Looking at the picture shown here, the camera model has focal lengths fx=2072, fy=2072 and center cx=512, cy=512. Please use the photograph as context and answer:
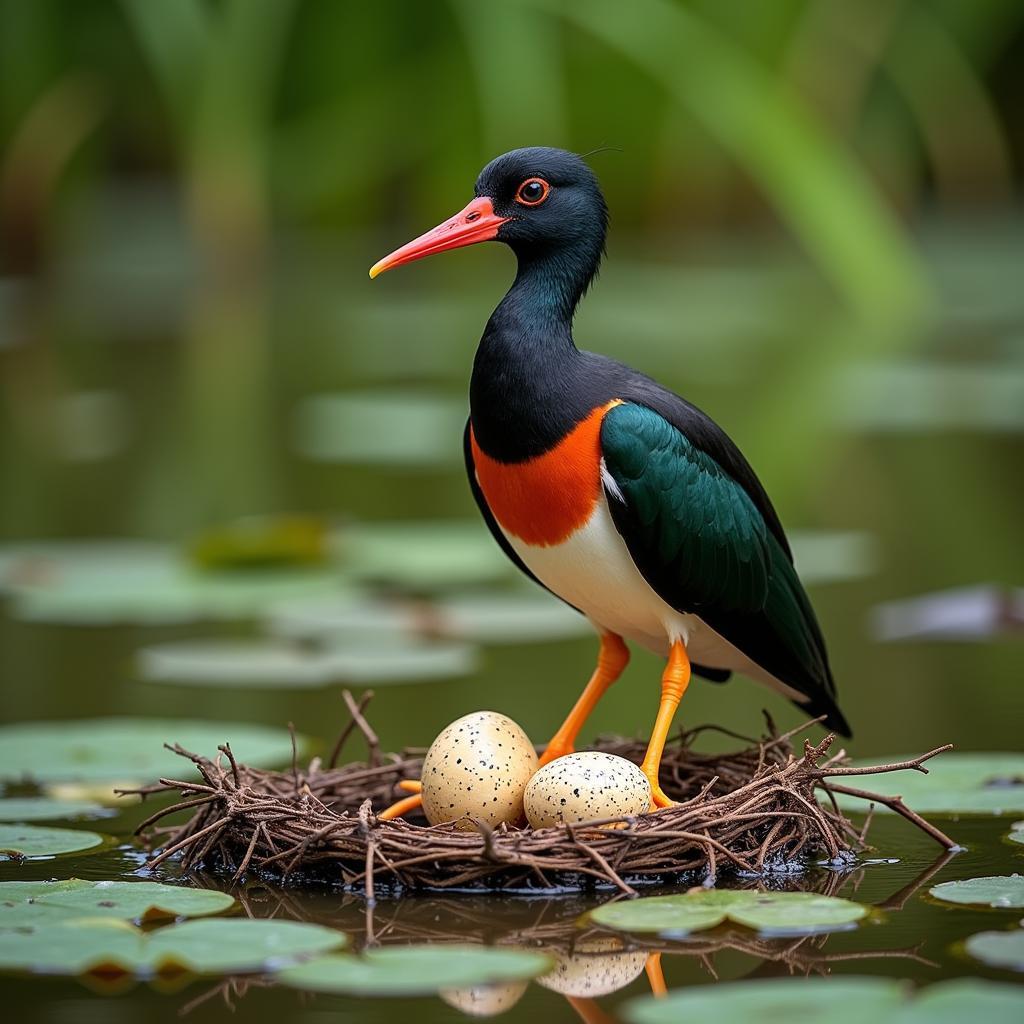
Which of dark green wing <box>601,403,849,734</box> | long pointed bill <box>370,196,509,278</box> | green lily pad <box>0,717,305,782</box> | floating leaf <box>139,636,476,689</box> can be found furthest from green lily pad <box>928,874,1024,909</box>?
floating leaf <box>139,636,476,689</box>

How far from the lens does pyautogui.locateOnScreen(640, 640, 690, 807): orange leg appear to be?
16.8ft

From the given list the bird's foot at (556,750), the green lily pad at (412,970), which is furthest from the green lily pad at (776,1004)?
the bird's foot at (556,750)

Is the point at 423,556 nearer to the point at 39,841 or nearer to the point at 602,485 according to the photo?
the point at 602,485

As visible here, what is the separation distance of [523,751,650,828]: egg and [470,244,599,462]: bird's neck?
2.61 ft

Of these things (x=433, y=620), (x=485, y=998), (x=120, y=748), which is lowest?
(x=485, y=998)

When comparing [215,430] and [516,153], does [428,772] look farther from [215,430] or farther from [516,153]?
[215,430]

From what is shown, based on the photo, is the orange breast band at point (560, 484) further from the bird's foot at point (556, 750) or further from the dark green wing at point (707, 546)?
the bird's foot at point (556, 750)

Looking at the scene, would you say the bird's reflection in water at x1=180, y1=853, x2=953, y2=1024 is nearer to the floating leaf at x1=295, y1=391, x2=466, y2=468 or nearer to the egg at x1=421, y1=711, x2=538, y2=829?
the egg at x1=421, y1=711, x2=538, y2=829

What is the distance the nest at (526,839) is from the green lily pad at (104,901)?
0.31 m

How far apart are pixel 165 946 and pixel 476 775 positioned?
117 centimetres

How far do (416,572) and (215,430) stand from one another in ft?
15.7

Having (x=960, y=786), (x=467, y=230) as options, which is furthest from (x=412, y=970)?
(x=467, y=230)

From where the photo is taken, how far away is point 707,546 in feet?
17.3

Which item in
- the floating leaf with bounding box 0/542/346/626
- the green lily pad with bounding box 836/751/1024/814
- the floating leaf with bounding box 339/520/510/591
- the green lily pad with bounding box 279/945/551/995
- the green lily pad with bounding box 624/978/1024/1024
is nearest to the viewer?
the green lily pad with bounding box 624/978/1024/1024
